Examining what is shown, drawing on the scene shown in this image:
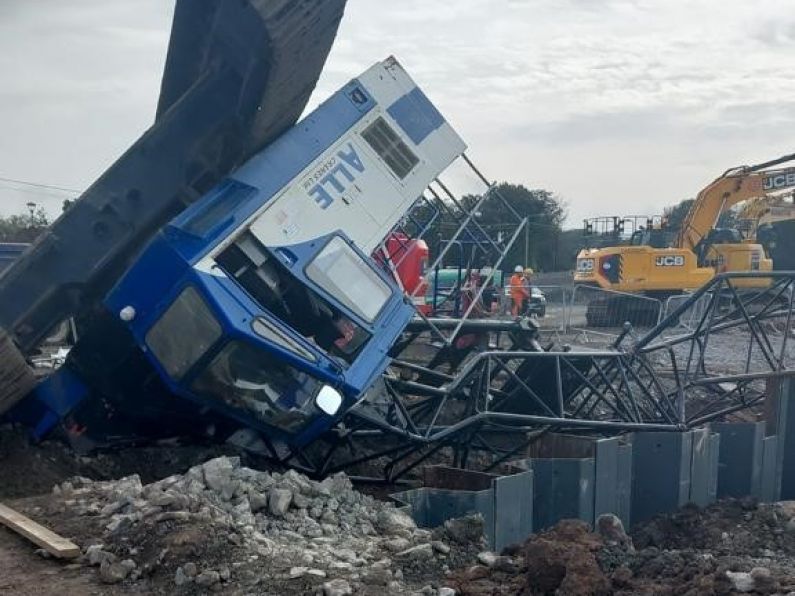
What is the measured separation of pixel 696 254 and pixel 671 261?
1022 millimetres

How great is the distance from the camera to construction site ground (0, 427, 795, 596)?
5.11 m

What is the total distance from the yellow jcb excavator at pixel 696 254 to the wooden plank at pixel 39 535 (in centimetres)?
1859

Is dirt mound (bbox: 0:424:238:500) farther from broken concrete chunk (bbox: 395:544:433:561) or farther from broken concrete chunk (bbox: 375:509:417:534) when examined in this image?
broken concrete chunk (bbox: 395:544:433:561)

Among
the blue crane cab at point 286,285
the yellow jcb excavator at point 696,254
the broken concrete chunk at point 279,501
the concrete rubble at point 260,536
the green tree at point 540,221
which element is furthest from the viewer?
the green tree at point 540,221

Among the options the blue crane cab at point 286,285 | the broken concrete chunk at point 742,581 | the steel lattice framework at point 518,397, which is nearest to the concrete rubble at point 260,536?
the blue crane cab at point 286,285

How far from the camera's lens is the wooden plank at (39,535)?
18.2 ft

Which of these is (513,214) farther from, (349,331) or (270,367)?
(270,367)

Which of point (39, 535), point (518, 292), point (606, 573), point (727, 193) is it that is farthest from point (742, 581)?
point (727, 193)

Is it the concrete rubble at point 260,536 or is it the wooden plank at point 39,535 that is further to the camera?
the wooden plank at point 39,535

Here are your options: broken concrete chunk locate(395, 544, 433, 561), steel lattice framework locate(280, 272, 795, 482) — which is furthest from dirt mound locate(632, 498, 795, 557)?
broken concrete chunk locate(395, 544, 433, 561)

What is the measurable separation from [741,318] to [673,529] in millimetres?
2954

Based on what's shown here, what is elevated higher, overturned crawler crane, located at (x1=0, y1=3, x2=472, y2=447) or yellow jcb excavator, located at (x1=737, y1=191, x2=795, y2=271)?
yellow jcb excavator, located at (x1=737, y1=191, x2=795, y2=271)

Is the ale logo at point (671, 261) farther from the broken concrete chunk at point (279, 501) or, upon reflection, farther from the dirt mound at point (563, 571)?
the dirt mound at point (563, 571)

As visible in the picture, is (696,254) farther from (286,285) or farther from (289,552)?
(289,552)
